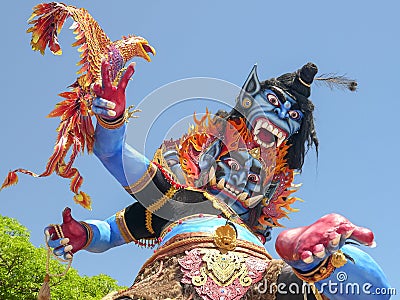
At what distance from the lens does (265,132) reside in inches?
172

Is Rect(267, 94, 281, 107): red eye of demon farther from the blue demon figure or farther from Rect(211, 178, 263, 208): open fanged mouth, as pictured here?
Rect(211, 178, 263, 208): open fanged mouth

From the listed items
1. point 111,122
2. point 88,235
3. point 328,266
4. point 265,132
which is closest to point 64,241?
point 88,235

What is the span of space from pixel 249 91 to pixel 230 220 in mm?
923

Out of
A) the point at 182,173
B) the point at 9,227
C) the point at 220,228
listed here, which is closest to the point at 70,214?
the point at 182,173

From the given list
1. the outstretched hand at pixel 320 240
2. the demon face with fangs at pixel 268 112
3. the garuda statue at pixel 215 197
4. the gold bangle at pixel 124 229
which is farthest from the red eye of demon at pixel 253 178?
the outstretched hand at pixel 320 240

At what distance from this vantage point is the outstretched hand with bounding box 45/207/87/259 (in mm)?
4172

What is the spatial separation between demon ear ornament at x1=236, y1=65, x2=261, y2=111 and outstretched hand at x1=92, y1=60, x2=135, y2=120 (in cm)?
96

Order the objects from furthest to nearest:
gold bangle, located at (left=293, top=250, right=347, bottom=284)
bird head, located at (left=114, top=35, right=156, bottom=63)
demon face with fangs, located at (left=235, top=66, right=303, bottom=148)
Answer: demon face with fangs, located at (left=235, top=66, right=303, bottom=148) < bird head, located at (left=114, top=35, right=156, bottom=63) < gold bangle, located at (left=293, top=250, right=347, bottom=284)

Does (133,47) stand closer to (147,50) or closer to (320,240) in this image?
(147,50)

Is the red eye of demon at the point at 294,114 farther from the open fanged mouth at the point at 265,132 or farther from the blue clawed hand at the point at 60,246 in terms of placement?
the blue clawed hand at the point at 60,246

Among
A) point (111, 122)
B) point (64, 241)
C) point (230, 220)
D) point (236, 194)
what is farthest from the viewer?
point (236, 194)

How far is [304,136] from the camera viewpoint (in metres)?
4.54

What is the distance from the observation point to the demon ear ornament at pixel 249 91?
442cm

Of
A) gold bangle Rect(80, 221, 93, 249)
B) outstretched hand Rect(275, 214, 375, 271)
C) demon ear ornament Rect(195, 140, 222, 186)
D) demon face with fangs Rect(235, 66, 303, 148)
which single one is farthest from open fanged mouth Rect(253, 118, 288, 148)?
outstretched hand Rect(275, 214, 375, 271)
